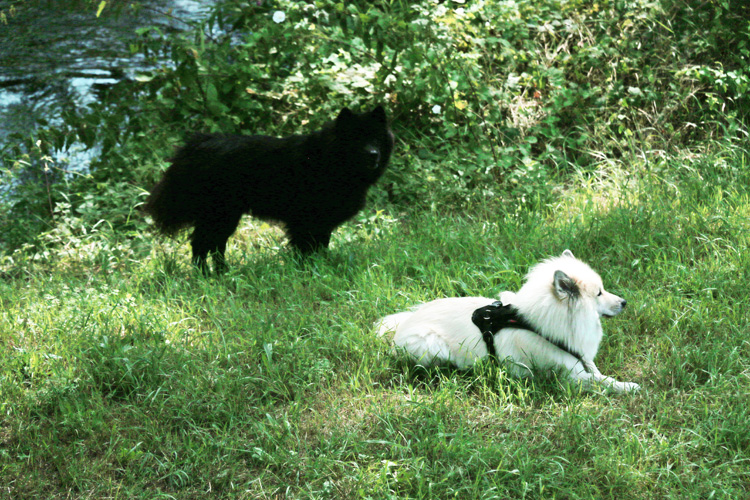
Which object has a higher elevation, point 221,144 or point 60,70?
point 221,144

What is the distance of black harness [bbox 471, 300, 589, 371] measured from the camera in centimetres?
323

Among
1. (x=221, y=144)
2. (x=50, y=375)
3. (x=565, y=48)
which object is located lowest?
(x=50, y=375)

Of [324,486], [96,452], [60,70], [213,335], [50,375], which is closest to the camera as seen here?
[324,486]

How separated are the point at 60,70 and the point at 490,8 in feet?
19.2

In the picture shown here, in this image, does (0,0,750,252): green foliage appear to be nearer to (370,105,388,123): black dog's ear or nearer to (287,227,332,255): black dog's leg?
(370,105,388,123): black dog's ear

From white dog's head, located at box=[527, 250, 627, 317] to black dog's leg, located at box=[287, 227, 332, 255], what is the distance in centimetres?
202

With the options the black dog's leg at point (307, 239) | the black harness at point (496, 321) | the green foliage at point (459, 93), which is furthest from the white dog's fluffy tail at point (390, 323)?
the green foliage at point (459, 93)

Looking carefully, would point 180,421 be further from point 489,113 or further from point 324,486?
point 489,113

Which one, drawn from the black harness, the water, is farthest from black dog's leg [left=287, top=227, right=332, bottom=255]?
the water

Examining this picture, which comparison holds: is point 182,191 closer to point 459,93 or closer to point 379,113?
point 379,113

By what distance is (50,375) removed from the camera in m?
3.51

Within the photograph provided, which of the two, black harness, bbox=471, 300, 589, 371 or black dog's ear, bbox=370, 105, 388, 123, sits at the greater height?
black dog's ear, bbox=370, 105, 388, 123

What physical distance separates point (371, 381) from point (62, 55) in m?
7.98

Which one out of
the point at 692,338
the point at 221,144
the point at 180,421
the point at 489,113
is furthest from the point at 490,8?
the point at 180,421
